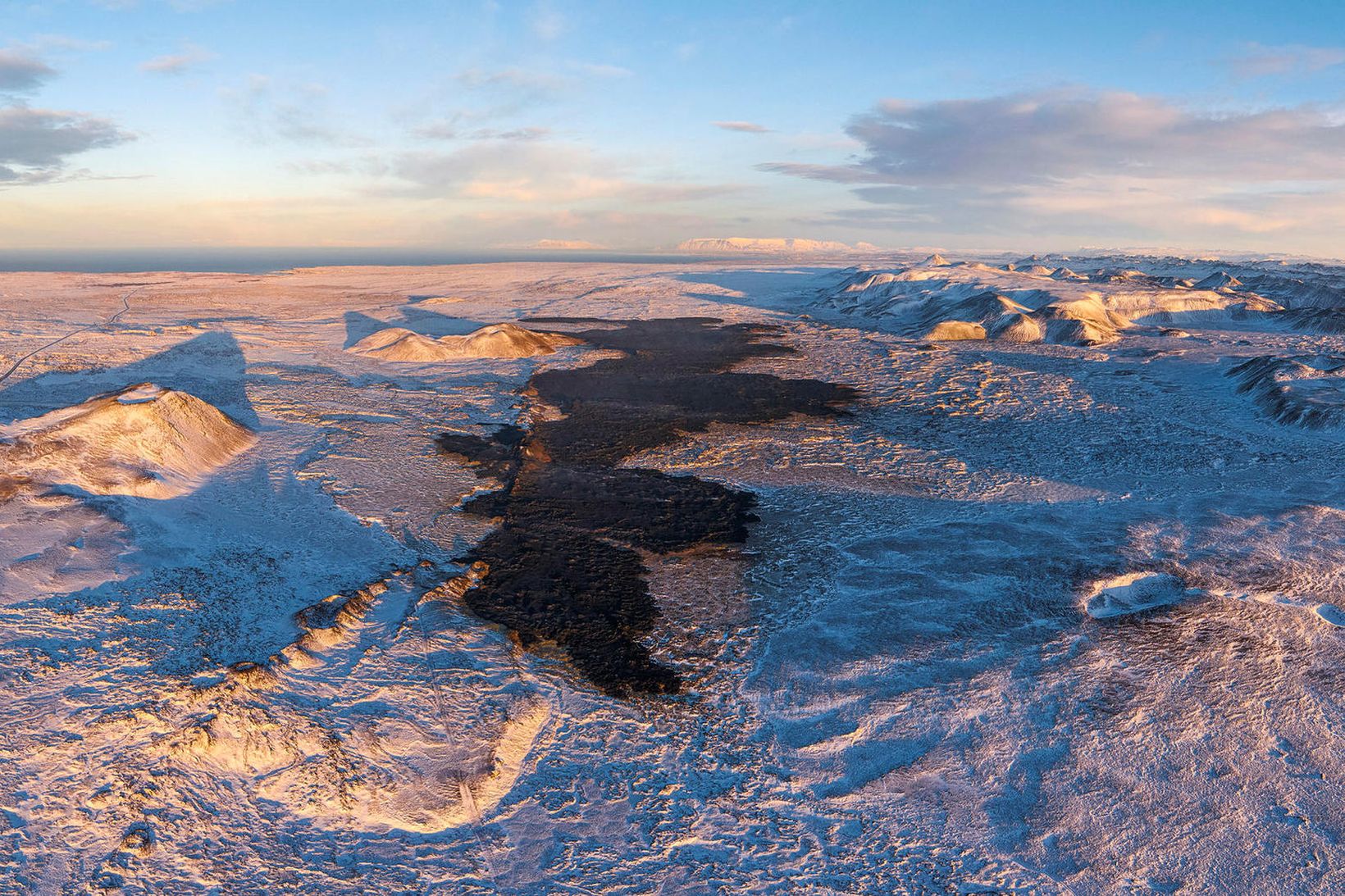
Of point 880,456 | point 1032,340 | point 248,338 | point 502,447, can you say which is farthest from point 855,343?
point 248,338

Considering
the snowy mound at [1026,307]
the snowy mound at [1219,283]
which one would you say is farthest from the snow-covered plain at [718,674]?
the snowy mound at [1219,283]

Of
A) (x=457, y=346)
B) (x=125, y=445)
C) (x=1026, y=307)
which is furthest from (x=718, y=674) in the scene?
(x=1026, y=307)

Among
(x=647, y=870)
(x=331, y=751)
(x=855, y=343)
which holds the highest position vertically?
(x=855, y=343)

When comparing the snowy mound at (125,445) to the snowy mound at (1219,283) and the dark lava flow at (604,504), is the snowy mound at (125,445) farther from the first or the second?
the snowy mound at (1219,283)

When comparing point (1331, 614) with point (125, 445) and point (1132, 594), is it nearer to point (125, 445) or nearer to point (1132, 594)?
point (1132, 594)

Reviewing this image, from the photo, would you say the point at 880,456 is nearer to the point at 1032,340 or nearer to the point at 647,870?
the point at 647,870
